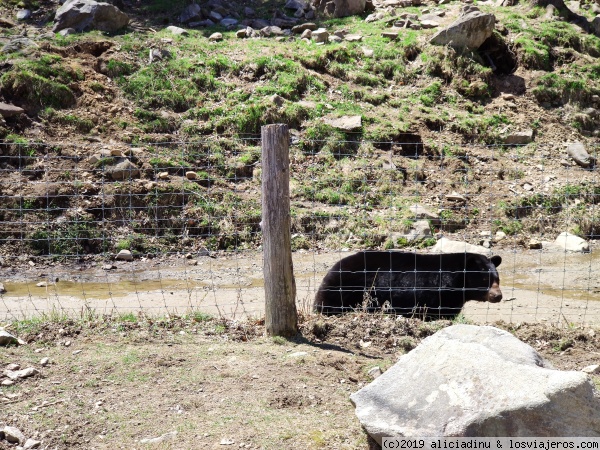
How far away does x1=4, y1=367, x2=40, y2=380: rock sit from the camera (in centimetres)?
561

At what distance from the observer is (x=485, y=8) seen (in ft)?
64.3

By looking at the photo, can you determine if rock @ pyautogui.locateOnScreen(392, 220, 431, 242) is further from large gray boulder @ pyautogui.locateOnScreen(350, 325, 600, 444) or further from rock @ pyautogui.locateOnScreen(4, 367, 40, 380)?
rock @ pyautogui.locateOnScreen(4, 367, 40, 380)

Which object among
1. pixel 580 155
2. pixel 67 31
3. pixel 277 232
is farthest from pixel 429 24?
pixel 277 232

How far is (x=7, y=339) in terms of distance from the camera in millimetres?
6383

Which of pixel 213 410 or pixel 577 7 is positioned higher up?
pixel 577 7

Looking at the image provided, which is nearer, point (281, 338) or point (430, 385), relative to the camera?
point (430, 385)

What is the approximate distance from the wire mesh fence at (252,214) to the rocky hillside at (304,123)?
0.04m

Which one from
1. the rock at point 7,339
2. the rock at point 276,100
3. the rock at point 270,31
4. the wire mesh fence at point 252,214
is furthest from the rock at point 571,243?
the rock at point 270,31

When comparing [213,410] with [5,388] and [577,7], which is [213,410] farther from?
[577,7]

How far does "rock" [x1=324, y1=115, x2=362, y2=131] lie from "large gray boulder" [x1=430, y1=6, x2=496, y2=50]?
3924 mm

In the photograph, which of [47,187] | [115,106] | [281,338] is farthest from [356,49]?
[281,338]

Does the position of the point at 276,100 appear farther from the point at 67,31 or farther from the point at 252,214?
the point at 67,31

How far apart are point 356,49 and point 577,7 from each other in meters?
7.31

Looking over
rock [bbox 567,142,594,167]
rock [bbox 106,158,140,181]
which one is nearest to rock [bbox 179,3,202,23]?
rock [bbox 106,158,140,181]
